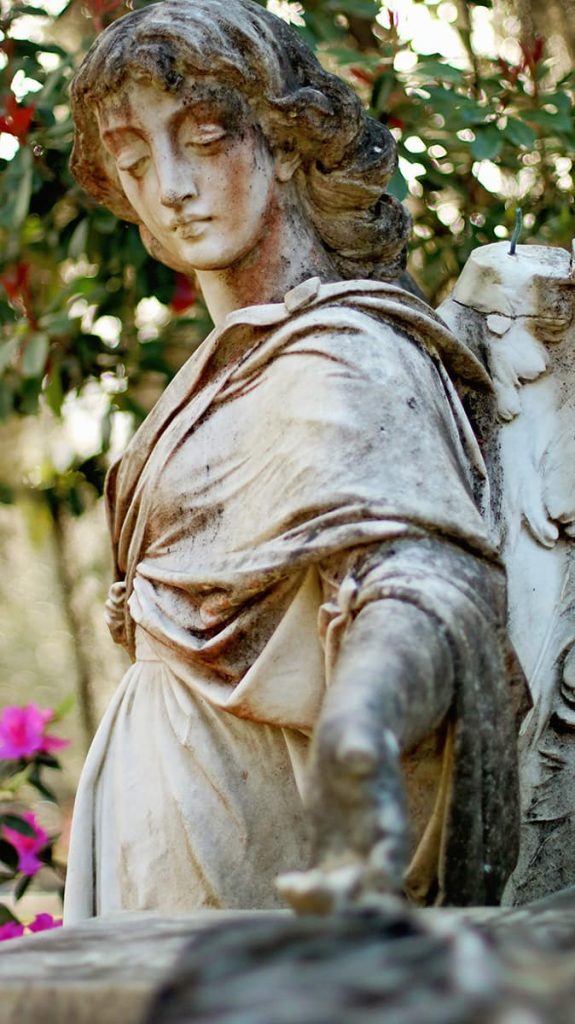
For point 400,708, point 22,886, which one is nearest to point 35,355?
point 22,886

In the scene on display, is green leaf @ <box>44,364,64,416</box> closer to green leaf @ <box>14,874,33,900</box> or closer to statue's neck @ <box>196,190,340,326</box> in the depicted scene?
green leaf @ <box>14,874,33,900</box>

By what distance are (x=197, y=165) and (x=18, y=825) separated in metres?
2.07

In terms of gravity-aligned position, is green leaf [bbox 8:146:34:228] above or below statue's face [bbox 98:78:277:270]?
below

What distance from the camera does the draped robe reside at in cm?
273

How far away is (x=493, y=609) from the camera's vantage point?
2.81 m

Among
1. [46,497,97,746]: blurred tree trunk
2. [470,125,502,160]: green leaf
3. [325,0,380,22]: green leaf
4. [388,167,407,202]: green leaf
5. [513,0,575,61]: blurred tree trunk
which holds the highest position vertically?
[325,0,380,22]: green leaf

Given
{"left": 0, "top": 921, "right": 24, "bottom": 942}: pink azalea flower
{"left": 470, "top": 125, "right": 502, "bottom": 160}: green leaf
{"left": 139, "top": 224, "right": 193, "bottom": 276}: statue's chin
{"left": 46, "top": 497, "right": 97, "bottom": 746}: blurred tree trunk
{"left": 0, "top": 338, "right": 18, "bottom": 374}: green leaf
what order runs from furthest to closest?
{"left": 46, "top": 497, "right": 97, "bottom": 746}: blurred tree trunk < {"left": 0, "top": 338, "right": 18, "bottom": 374}: green leaf < {"left": 470, "top": 125, "right": 502, "bottom": 160}: green leaf < {"left": 0, "top": 921, "right": 24, "bottom": 942}: pink azalea flower < {"left": 139, "top": 224, "right": 193, "bottom": 276}: statue's chin

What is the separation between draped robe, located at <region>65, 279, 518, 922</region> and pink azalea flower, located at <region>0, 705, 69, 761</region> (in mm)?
1420

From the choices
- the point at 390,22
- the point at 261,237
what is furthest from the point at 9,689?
the point at 261,237

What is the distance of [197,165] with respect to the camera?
10.9 feet

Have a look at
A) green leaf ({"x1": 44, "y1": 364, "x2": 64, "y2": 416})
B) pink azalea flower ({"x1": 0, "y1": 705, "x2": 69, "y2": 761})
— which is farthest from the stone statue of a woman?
green leaf ({"x1": 44, "y1": 364, "x2": 64, "y2": 416})

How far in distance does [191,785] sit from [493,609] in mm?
616

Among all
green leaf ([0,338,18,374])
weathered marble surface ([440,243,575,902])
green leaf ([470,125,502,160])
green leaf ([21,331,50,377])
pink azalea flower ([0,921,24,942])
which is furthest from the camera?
green leaf ([0,338,18,374])

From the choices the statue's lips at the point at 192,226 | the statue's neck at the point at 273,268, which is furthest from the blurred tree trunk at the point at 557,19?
the statue's lips at the point at 192,226
